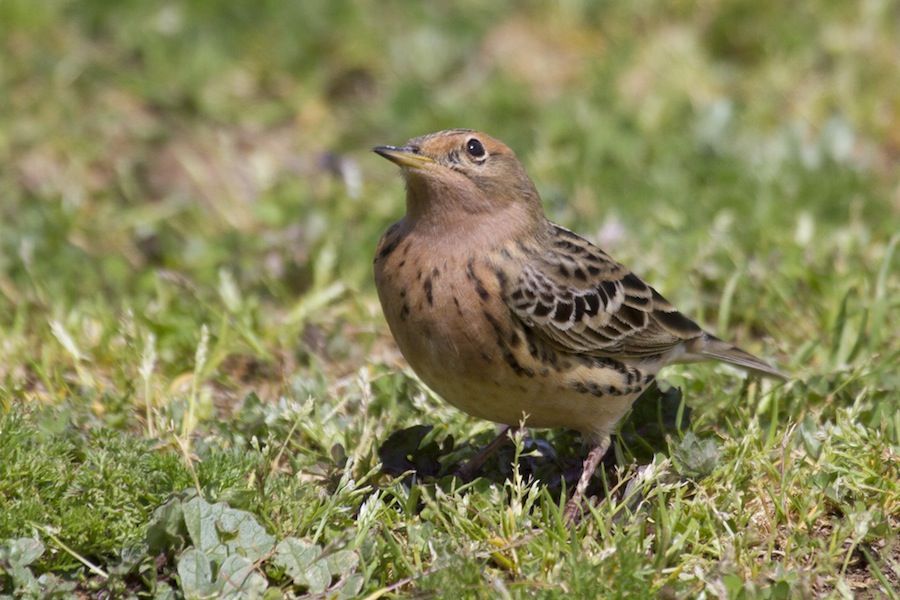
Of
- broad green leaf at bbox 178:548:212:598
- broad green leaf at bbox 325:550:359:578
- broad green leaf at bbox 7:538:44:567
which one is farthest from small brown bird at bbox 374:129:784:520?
broad green leaf at bbox 7:538:44:567

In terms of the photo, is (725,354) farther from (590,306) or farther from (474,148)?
(474,148)

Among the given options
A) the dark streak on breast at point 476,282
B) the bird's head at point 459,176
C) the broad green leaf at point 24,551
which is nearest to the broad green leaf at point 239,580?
the broad green leaf at point 24,551

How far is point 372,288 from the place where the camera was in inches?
319

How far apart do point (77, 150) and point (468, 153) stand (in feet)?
14.3

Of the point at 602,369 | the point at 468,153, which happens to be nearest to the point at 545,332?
the point at 602,369

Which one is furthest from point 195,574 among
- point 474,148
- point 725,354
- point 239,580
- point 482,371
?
point 725,354

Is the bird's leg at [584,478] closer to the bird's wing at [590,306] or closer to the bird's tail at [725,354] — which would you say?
the bird's wing at [590,306]

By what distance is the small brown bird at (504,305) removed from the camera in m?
5.61

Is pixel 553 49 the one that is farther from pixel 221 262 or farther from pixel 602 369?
pixel 602 369

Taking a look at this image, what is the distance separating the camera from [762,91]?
1066 cm

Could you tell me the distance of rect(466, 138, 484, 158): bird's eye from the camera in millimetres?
6047

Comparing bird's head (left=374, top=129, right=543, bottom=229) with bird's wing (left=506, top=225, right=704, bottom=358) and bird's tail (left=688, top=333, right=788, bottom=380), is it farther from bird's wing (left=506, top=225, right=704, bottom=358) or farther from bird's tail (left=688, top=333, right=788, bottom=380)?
bird's tail (left=688, top=333, right=788, bottom=380)

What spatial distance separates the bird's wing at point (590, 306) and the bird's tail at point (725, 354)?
0.06m

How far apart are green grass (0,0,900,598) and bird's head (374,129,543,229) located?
2.83 ft
